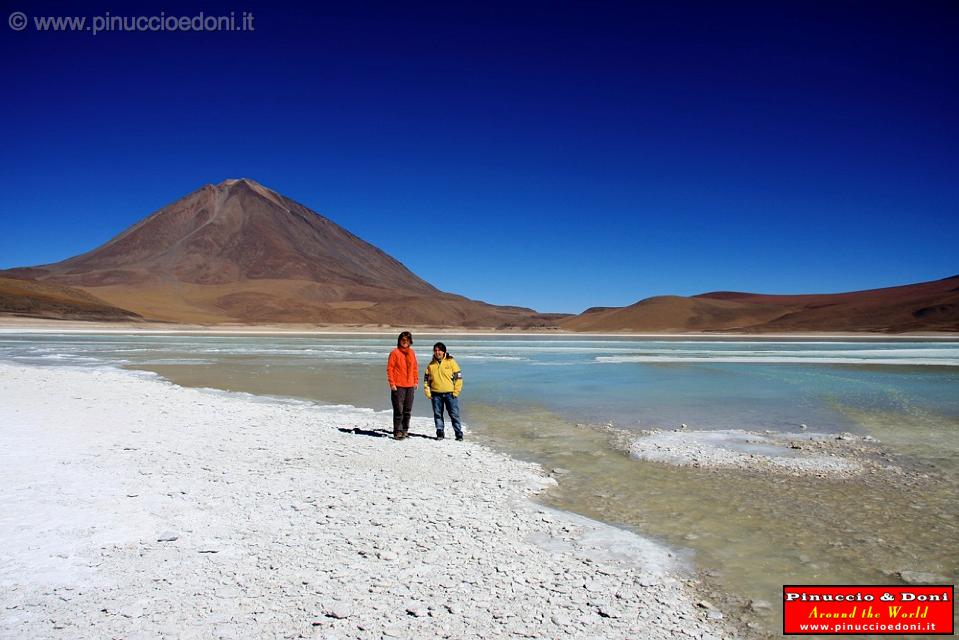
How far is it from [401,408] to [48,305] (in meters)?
78.2

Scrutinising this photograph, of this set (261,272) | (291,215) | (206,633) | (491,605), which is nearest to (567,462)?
(491,605)

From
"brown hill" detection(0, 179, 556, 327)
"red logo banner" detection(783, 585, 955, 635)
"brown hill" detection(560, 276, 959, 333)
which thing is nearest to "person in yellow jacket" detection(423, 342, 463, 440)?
"red logo banner" detection(783, 585, 955, 635)

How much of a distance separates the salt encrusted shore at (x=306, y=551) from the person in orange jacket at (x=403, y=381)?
95cm

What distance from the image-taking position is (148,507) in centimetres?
528

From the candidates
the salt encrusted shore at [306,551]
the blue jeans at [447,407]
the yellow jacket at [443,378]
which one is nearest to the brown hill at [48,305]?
the yellow jacket at [443,378]

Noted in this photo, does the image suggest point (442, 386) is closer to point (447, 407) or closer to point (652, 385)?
point (447, 407)

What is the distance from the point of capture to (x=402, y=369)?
357 inches

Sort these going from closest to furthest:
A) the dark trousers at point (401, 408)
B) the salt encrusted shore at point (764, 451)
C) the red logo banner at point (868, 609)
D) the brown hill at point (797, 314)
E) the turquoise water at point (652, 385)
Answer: the red logo banner at point (868, 609), the salt encrusted shore at point (764, 451), the dark trousers at point (401, 408), the turquoise water at point (652, 385), the brown hill at point (797, 314)

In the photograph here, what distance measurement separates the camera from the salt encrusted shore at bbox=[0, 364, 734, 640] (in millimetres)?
3574

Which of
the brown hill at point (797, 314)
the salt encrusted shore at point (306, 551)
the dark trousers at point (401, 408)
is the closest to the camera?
the salt encrusted shore at point (306, 551)

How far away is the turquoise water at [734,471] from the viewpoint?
477 centimetres

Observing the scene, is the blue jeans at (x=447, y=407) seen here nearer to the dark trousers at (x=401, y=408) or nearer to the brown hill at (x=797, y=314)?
the dark trousers at (x=401, y=408)

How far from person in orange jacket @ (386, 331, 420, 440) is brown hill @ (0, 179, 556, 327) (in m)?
82.3

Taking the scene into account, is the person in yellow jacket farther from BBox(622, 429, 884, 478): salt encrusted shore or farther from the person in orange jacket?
BBox(622, 429, 884, 478): salt encrusted shore
